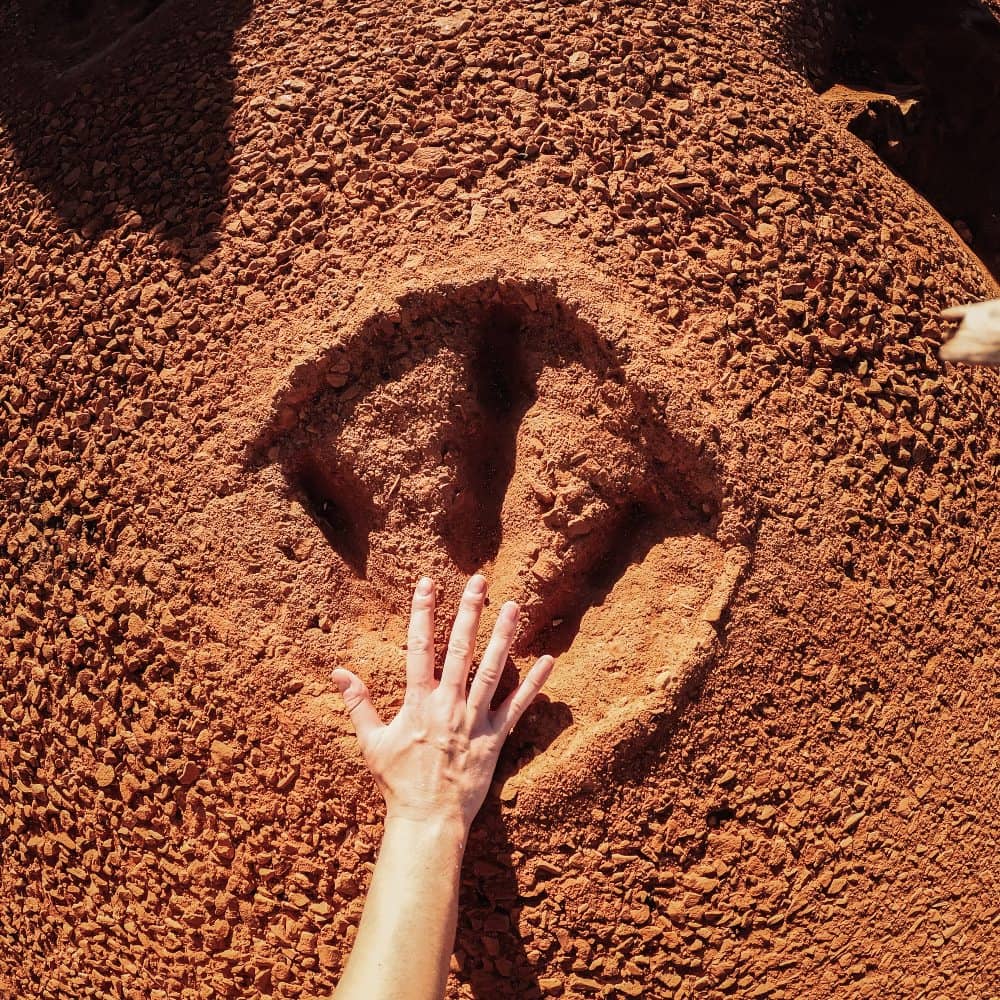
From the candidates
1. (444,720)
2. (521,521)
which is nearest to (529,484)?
(521,521)

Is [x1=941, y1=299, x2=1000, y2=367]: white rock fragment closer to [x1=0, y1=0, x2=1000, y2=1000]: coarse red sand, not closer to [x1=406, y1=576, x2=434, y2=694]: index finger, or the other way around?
[x1=0, y1=0, x2=1000, y2=1000]: coarse red sand

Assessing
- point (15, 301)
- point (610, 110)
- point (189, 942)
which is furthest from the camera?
point (15, 301)

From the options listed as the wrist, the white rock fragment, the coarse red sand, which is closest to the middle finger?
the coarse red sand

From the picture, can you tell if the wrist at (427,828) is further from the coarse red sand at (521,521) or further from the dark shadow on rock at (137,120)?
the dark shadow on rock at (137,120)

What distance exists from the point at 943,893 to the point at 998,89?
7.86ft

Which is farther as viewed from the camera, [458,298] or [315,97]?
[315,97]

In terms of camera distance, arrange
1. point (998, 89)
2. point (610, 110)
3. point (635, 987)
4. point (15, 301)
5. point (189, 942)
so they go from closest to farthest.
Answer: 1. point (635, 987)
2. point (189, 942)
3. point (610, 110)
4. point (15, 301)
5. point (998, 89)

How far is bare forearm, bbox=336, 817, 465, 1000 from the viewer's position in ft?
5.13

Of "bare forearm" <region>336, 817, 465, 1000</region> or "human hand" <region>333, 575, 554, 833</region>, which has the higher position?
"human hand" <region>333, 575, 554, 833</region>

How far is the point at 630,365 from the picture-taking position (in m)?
1.92

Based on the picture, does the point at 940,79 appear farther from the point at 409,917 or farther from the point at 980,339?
the point at 409,917

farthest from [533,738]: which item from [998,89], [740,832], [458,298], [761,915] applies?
[998,89]

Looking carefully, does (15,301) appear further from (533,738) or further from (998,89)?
(998,89)

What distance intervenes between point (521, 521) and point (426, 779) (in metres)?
0.62
